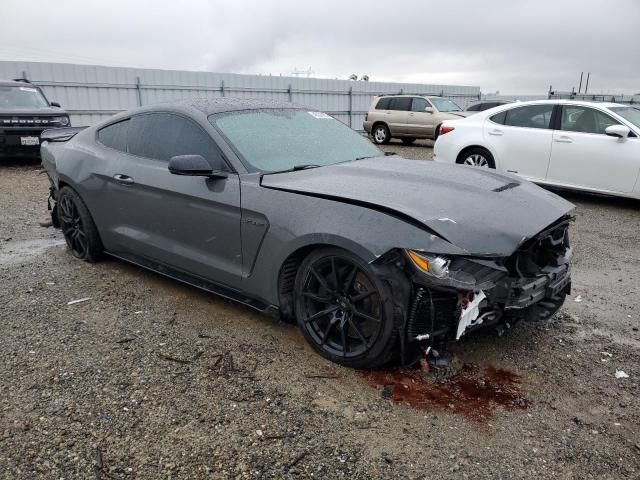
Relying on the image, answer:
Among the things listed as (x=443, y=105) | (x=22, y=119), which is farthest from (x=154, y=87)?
(x=443, y=105)

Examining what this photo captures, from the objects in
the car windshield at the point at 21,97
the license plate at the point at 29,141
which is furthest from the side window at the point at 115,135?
the car windshield at the point at 21,97

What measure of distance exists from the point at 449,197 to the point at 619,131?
5.32 m

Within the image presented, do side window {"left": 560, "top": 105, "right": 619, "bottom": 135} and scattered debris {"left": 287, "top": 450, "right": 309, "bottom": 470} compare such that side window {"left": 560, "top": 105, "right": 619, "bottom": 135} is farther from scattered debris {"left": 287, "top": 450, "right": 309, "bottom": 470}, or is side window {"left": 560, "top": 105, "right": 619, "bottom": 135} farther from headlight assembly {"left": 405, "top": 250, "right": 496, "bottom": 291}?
scattered debris {"left": 287, "top": 450, "right": 309, "bottom": 470}

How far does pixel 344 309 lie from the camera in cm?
305

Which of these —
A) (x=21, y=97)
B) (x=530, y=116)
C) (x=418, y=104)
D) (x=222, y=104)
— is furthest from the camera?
(x=418, y=104)

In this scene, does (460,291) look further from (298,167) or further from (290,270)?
(298,167)

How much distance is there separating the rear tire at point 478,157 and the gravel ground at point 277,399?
450cm

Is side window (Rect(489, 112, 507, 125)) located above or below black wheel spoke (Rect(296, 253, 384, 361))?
above

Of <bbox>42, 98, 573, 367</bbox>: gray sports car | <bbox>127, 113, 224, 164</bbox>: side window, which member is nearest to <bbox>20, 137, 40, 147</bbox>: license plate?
<bbox>42, 98, 573, 367</bbox>: gray sports car

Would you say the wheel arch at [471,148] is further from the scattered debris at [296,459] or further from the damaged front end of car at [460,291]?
the scattered debris at [296,459]

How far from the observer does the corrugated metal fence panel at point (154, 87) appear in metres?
14.9

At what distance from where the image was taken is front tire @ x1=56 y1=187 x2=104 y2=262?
4.80 metres

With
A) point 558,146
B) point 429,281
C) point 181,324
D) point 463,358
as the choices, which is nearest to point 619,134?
point 558,146

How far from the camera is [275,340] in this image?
3.51 m
